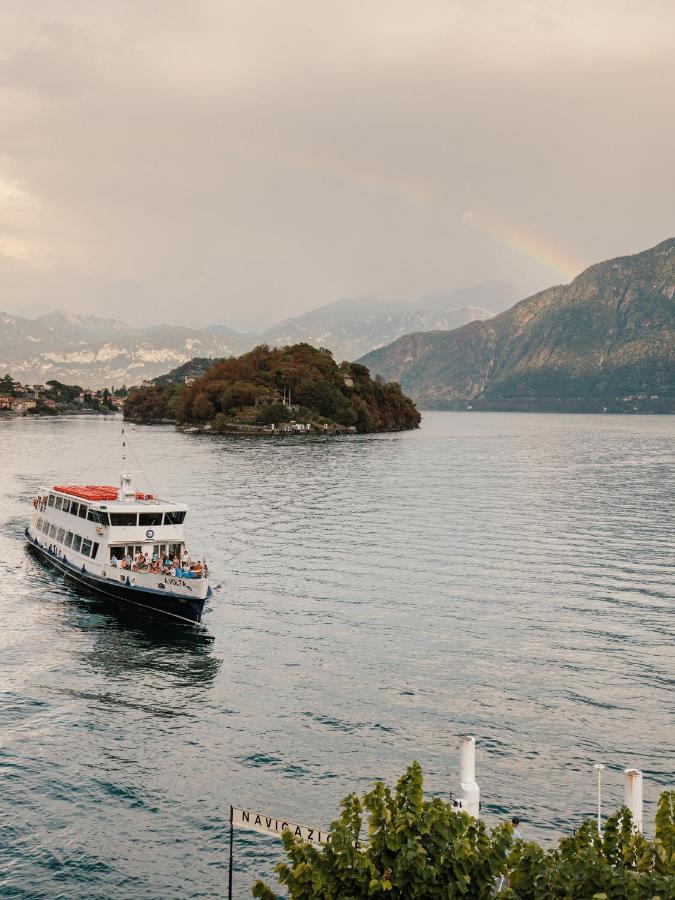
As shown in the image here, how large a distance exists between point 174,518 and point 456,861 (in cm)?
4814

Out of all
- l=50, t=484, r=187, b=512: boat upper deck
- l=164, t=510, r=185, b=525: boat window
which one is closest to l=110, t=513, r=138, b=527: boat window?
l=50, t=484, r=187, b=512: boat upper deck

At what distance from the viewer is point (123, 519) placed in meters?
62.5

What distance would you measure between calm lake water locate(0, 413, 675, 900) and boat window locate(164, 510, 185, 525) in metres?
6.82

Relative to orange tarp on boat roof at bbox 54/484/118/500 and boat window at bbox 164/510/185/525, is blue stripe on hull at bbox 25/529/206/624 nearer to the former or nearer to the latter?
boat window at bbox 164/510/185/525

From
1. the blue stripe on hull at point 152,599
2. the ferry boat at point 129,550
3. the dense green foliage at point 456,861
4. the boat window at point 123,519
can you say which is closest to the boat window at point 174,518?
the ferry boat at point 129,550

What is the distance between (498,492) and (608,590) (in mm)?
65462

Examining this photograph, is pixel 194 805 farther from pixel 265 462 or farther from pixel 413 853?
pixel 265 462

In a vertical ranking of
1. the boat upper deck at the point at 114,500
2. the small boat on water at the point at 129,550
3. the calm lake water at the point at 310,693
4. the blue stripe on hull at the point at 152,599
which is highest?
the boat upper deck at the point at 114,500

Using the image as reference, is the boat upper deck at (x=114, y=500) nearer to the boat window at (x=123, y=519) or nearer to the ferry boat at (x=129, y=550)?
the ferry boat at (x=129, y=550)

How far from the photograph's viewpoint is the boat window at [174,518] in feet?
206

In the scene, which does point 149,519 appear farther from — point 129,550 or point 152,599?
point 152,599

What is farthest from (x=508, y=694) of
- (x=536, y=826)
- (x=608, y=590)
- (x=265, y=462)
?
(x=265, y=462)

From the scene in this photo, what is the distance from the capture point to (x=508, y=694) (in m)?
42.6

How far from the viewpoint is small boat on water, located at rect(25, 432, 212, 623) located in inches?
2173
